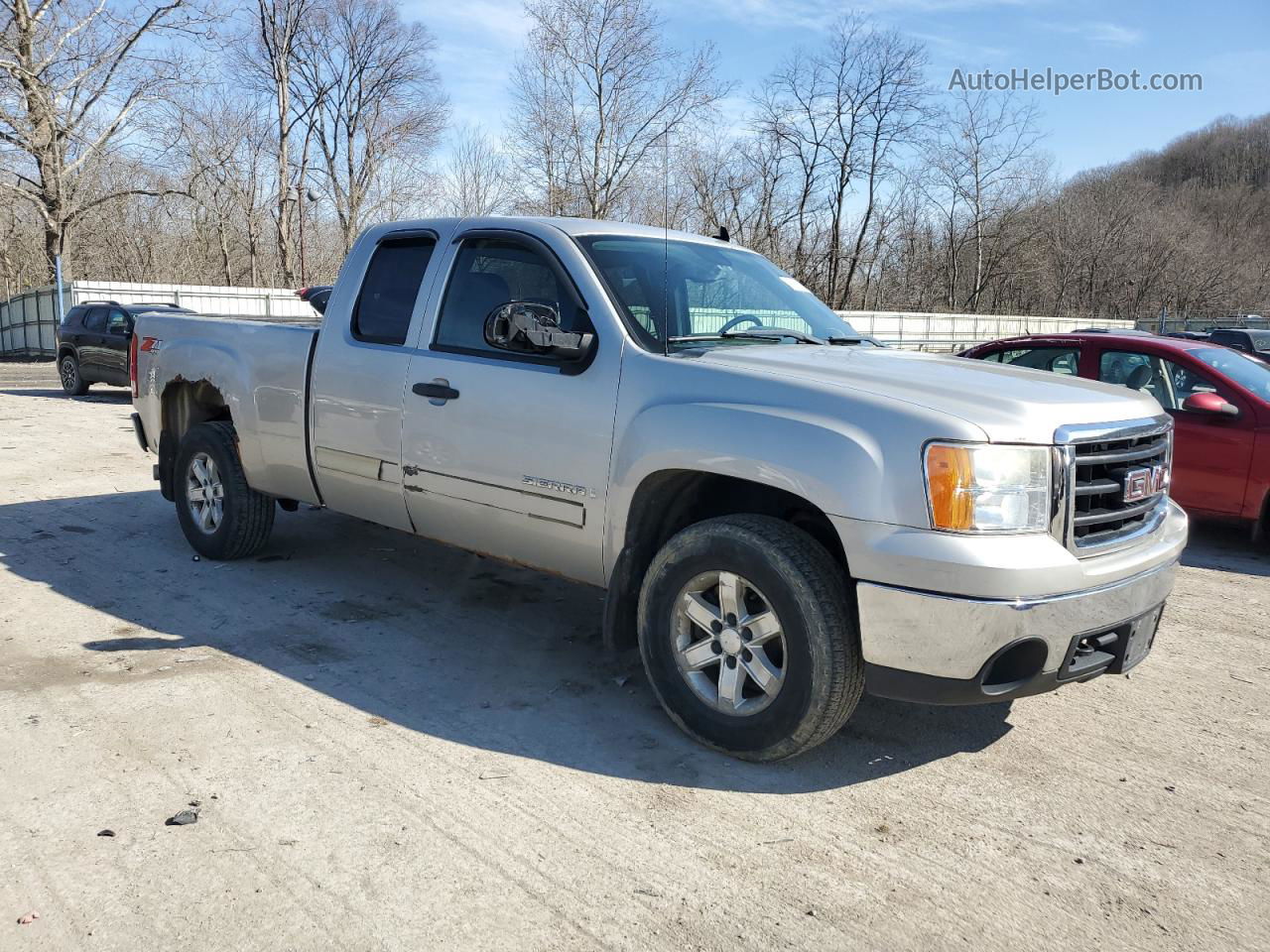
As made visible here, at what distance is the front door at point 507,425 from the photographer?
4.03 meters

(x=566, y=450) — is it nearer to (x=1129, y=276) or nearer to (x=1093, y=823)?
(x=1093, y=823)

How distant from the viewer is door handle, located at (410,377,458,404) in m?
4.51

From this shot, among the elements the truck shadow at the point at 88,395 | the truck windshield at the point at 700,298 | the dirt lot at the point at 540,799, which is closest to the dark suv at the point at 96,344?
the truck shadow at the point at 88,395

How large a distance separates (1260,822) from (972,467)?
1.57 metres

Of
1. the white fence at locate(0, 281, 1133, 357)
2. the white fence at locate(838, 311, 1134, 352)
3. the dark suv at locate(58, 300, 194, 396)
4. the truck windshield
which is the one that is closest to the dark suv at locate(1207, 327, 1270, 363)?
the white fence at locate(838, 311, 1134, 352)

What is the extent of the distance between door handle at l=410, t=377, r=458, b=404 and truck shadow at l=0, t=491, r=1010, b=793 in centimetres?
121

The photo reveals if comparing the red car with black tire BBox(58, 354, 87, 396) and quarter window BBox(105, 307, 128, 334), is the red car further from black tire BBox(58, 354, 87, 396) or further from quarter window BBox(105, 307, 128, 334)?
black tire BBox(58, 354, 87, 396)

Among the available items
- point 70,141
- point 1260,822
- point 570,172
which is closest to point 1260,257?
point 570,172

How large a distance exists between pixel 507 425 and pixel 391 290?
1.27 m

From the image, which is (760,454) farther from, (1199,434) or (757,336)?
(1199,434)

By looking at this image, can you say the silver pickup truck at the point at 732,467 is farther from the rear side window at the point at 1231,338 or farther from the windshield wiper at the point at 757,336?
the rear side window at the point at 1231,338

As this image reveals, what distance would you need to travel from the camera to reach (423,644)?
4852 mm

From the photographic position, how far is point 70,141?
32.0 m

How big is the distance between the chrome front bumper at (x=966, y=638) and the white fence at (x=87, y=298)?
28162 millimetres
